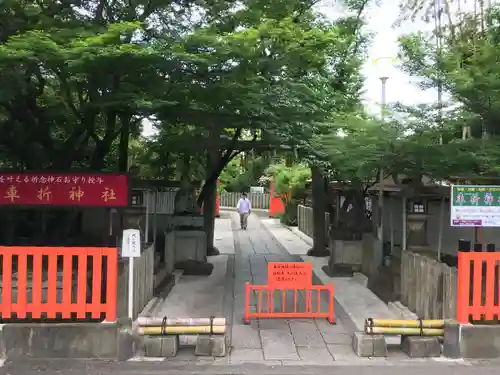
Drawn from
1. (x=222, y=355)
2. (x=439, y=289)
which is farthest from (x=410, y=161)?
(x=222, y=355)

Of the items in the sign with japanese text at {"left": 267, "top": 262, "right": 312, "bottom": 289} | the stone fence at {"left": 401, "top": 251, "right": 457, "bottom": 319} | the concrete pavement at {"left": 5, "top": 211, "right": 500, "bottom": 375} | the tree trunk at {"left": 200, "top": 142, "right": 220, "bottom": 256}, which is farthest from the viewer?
the tree trunk at {"left": 200, "top": 142, "right": 220, "bottom": 256}

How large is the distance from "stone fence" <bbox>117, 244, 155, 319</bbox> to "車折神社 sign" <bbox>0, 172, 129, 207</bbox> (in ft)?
3.44

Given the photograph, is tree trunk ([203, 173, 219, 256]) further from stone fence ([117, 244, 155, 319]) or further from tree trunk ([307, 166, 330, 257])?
stone fence ([117, 244, 155, 319])

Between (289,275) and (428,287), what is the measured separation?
6.94ft

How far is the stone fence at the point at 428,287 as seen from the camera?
6.92 metres

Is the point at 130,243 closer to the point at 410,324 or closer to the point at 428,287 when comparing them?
the point at 410,324

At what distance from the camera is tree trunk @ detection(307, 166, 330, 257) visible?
50.8 ft

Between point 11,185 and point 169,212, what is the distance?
616 centimetres

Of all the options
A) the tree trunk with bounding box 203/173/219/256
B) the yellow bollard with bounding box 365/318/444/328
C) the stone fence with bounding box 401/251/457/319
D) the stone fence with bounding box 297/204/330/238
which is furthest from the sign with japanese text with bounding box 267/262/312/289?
the stone fence with bounding box 297/204/330/238

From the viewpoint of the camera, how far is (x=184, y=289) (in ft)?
35.6

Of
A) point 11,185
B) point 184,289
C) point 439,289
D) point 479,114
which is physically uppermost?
point 479,114

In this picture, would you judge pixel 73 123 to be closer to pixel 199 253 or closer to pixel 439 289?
pixel 199 253

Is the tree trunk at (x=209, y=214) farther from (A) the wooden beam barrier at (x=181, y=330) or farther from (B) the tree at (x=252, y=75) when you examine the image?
(A) the wooden beam barrier at (x=181, y=330)

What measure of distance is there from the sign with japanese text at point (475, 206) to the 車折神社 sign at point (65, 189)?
16.5 ft
